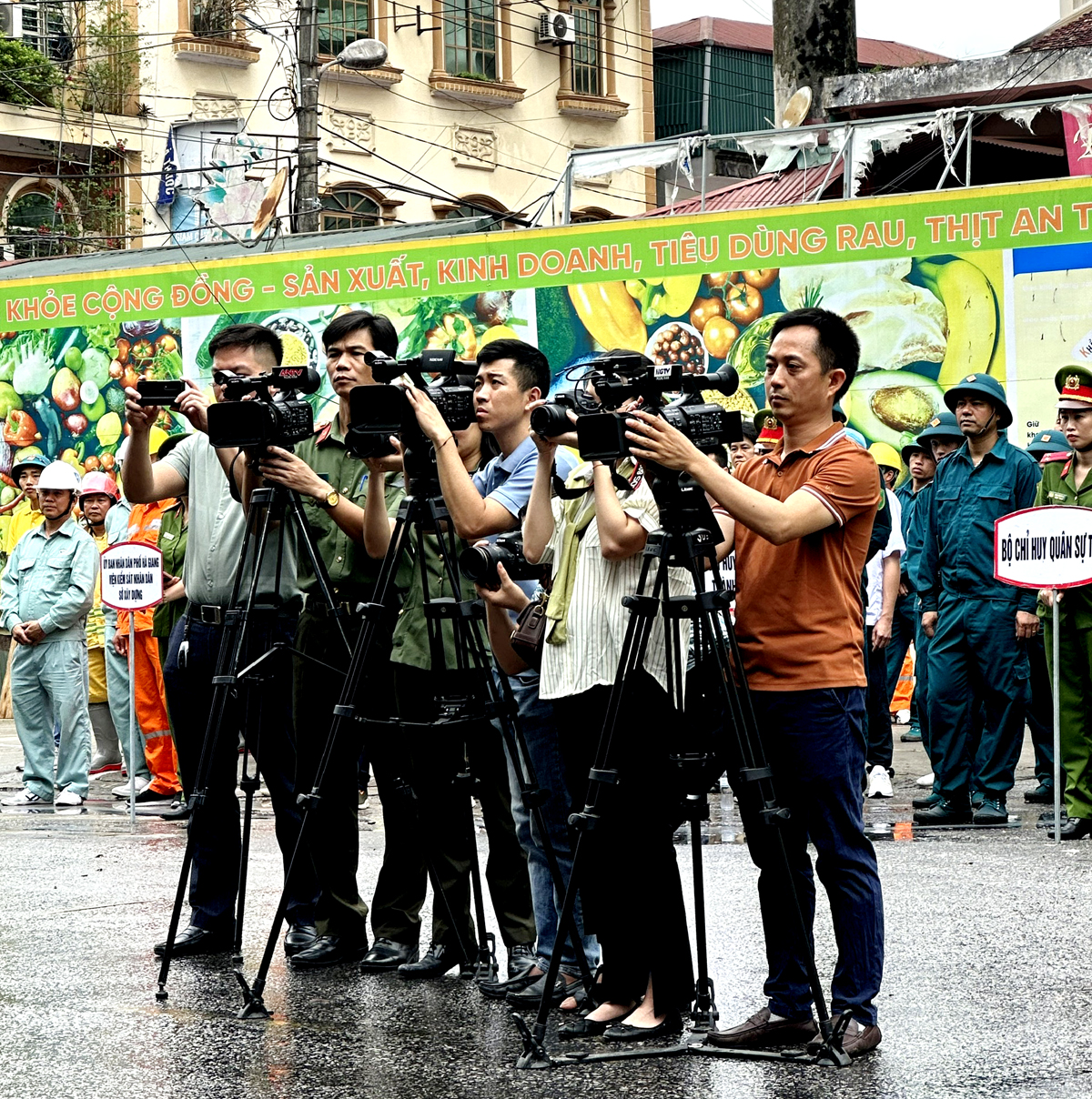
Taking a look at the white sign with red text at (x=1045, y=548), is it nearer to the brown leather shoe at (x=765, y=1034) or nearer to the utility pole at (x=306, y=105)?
the brown leather shoe at (x=765, y=1034)

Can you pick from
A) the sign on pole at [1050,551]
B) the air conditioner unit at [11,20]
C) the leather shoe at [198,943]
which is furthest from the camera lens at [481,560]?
the air conditioner unit at [11,20]

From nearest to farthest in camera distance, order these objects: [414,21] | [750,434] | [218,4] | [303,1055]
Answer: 1. [303,1055]
2. [750,434]
3. [218,4]
4. [414,21]

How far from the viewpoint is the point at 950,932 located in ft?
21.5

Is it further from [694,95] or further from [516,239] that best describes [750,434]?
[694,95]

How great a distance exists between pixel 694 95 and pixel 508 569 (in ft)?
130

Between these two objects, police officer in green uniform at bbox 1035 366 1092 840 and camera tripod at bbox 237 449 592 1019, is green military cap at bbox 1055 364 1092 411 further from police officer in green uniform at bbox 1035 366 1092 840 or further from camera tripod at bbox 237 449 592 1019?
camera tripod at bbox 237 449 592 1019

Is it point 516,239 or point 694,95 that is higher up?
point 694,95

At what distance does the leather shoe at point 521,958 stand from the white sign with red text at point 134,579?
16.1 ft

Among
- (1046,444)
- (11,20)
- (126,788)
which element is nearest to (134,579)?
(126,788)

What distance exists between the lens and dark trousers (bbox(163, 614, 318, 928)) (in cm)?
653

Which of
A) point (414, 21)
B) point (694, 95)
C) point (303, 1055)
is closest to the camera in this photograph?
point (303, 1055)

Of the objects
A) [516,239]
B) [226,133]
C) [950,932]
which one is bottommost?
[950,932]

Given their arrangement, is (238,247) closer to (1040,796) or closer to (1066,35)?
(1066,35)

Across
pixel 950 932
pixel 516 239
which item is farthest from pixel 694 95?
pixel 950 932
